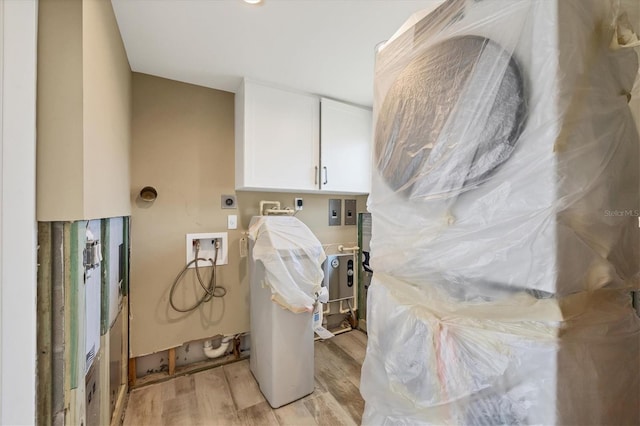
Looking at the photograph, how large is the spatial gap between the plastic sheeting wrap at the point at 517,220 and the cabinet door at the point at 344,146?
1.42 metres

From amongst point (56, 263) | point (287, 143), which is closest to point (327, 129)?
point (287, 143)

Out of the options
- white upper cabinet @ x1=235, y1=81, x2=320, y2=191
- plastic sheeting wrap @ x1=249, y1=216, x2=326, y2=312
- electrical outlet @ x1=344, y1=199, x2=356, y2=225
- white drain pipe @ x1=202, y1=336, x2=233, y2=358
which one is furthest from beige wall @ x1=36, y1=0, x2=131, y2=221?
electrical outlet @ x1=344, y1=199, x2=356, y2=225

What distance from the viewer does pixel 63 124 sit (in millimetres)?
724

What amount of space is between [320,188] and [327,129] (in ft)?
1.54

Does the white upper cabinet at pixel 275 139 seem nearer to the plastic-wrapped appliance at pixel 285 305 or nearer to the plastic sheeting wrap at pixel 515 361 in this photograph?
the plastic-wrapped appliance at pixel 285 305

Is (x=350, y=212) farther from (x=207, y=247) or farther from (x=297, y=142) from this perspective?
(x=207, y=247)

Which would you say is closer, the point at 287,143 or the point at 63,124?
the point at 63,124

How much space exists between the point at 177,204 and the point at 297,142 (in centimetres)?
97

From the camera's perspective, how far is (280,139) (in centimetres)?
188

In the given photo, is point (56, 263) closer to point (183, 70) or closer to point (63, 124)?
point (63, 124)

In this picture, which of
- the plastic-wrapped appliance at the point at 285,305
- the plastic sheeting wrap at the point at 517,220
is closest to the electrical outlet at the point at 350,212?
the plastic-wrapped appliance at the point at 285,305

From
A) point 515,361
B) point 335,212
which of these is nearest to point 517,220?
point 515,361

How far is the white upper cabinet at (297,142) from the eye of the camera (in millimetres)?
1795

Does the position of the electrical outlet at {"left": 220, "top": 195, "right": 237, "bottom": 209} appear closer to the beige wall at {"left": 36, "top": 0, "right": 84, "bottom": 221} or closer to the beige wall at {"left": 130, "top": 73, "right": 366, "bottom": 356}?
the beige wall at {"left": 130, "top": 73, "right": 366, "bottom": 356}
